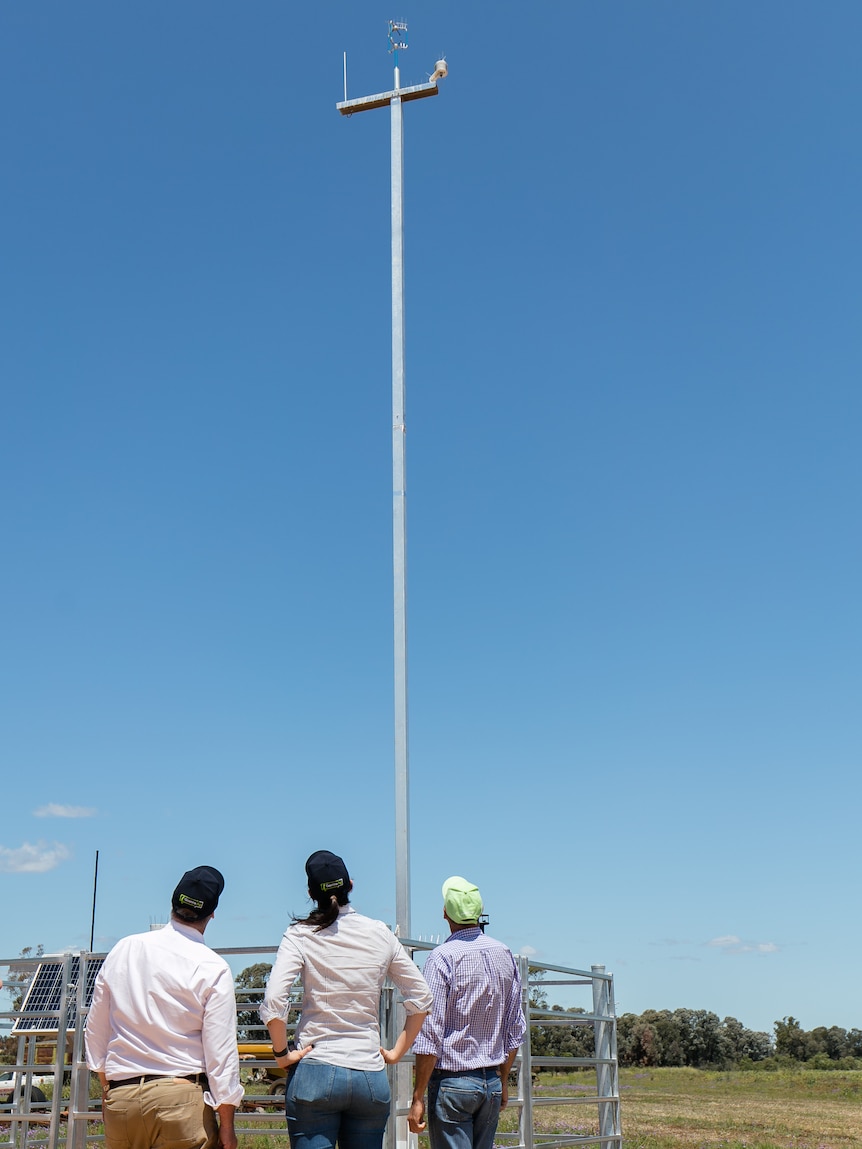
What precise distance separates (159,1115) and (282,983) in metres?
0.61

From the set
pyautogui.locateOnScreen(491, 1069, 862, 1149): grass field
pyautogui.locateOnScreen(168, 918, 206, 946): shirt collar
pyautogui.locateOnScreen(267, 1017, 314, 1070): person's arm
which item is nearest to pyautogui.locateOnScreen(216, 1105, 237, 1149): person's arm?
pyautogui.locateOnScreen(267, 1017, 314, 1070): person's arm

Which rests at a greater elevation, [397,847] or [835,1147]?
[397,847]

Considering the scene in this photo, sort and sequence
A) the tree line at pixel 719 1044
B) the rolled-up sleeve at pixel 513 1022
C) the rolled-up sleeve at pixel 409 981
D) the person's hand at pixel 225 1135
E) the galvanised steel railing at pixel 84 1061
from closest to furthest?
1. the person's hand at pixel 225 1135
2. the rolled-up sleeve at pixel 409 981
3. the rolled-up sleeve at pixel 513 1022
4. the galvanised steel railing at pixel 84 1061
5. the tree line at pixel 719 1044

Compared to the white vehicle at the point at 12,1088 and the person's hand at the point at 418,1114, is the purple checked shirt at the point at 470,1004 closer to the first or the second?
the person's hand at the point at 418,1114

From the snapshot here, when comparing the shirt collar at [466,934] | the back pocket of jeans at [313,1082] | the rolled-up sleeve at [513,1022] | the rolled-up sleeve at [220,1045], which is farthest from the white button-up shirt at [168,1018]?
the rolled-up sleeve at [513,1022]

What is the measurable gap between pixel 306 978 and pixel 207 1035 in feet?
1.66

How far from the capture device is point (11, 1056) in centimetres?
2217

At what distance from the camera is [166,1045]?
329 cm

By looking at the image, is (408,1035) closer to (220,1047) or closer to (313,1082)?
(313,1082)

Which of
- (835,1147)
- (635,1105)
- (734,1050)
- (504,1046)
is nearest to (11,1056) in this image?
(635,1105)

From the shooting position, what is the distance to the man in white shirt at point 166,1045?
324cm

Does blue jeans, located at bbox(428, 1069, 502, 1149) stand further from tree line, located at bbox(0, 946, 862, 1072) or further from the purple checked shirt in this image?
tree line, located at bbox(0, 946, 862, 1072)

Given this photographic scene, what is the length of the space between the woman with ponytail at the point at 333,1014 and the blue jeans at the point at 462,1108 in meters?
0.49

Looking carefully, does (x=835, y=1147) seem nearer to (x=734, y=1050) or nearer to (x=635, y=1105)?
(x=635, y=1105)
